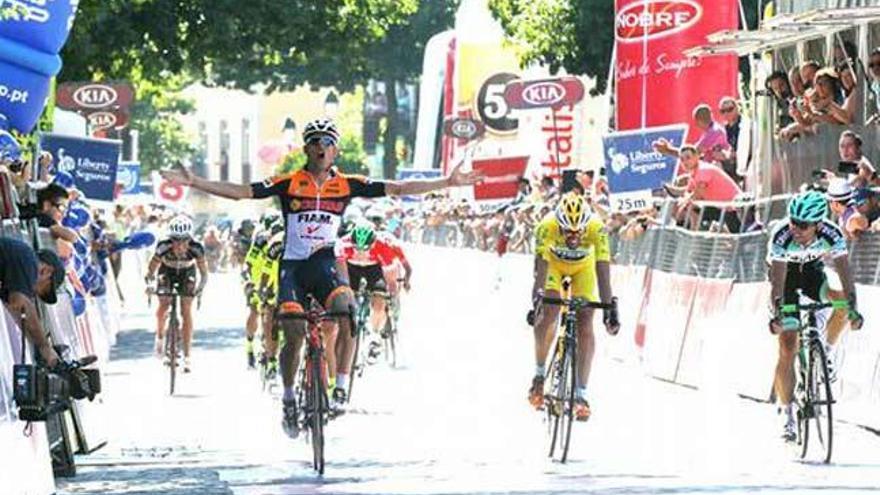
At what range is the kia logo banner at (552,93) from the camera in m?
40.9

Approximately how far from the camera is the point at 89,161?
3469cm

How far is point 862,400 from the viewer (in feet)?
65.2

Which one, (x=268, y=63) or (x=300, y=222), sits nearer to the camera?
(x=300, y=222)

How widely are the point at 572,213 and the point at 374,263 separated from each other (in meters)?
8.86

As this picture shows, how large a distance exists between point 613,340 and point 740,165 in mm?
3076

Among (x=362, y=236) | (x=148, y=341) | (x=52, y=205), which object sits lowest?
(x=148, y=341)

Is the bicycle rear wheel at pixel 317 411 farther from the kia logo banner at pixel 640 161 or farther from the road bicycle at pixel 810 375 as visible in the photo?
the kia logo banner at pixel 640 161

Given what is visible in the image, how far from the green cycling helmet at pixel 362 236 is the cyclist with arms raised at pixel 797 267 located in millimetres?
9024

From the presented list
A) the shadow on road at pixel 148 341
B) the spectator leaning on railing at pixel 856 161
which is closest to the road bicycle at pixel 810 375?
the spectator leaning on railing at pixel 856 161

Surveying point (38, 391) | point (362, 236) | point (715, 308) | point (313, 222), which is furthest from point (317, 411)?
point (362, 236)

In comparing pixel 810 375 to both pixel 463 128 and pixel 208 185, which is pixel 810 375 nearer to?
pixel 208 185

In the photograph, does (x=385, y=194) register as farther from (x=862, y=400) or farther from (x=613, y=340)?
(x=613, y=340)

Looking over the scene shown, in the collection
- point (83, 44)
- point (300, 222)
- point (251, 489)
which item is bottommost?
point (251, 489)

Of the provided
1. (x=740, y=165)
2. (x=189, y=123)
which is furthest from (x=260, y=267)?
(x=189, y=123)
